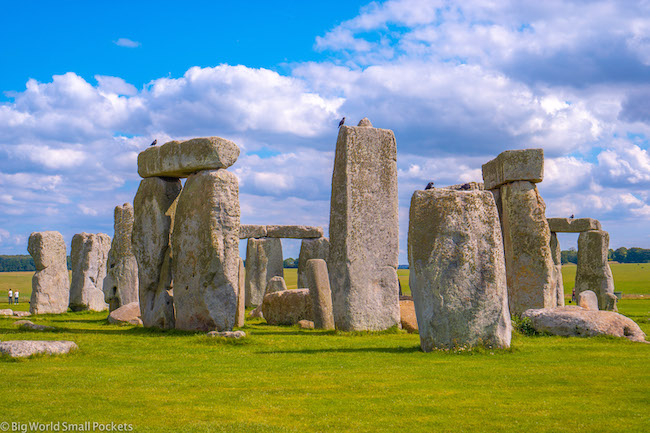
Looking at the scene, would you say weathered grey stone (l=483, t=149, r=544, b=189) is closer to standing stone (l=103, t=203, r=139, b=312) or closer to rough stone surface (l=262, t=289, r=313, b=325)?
rough stone surface (l=262, t=289, r=313, b=325)

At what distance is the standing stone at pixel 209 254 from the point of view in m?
14.4

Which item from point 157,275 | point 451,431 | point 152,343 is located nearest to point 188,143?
point 157,275

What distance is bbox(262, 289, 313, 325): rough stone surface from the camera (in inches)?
701

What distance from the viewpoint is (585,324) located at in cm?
1302

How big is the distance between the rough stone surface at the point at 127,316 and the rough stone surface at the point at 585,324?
1031cm

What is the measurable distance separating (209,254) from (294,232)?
1715 cm

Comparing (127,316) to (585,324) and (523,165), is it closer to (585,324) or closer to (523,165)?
(523,165)

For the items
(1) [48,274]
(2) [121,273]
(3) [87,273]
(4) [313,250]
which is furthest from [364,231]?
(4) [313,250]

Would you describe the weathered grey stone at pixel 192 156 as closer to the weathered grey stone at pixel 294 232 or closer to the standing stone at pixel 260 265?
the standing stone at pixel 260 265

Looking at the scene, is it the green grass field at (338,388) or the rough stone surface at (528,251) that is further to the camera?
the rough stone surface at (528,251)

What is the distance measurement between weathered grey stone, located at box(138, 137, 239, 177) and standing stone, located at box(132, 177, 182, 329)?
1.79 ft

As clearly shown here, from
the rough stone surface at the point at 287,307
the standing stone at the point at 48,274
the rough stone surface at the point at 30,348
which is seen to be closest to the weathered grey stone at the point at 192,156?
the rough stone surface at the point at 287,307

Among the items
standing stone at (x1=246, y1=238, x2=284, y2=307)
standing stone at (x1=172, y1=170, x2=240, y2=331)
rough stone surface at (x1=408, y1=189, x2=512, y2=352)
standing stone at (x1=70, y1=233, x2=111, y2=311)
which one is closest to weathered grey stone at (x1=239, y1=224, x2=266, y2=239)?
standing stone at (x1=246, y1=238, x2=284, y2=307)

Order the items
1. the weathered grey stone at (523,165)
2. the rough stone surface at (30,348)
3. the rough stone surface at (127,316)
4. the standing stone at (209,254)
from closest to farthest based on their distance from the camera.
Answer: the rough stone surface at (30,348)
the standing stone at (209,254)
the weathered grey stone at (523,165)
the rough stone surface at (127,316)
